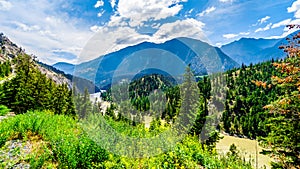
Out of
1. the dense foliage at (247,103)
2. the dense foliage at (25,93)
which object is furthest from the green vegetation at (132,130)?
the dense foliage at (247,103)

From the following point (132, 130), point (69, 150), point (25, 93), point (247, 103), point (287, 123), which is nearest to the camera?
point (69, 150)

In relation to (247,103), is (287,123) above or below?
below

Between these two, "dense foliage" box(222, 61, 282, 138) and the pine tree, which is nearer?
the pine tree

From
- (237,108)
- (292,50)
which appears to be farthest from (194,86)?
(237,108)

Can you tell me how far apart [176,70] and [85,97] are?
12.0 meters

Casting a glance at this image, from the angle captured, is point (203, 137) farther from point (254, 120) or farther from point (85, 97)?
point (254, 120)

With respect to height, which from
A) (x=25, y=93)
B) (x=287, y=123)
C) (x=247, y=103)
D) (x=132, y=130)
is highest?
(x=247, y=103)

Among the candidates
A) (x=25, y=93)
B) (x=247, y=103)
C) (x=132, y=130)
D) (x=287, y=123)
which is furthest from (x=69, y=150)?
(x=247, y=103)

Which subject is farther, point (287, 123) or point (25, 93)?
point (25, 93)

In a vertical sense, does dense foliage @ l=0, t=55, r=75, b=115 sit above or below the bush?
above

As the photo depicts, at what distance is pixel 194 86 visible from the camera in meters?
20.2

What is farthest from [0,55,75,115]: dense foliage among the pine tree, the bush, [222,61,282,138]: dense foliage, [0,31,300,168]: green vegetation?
[222,61,282,138]: dense foliage

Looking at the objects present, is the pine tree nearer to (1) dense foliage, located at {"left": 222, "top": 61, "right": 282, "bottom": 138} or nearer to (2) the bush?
(2) the bush

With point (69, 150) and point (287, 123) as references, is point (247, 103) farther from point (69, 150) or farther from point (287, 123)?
point (69, 150)
